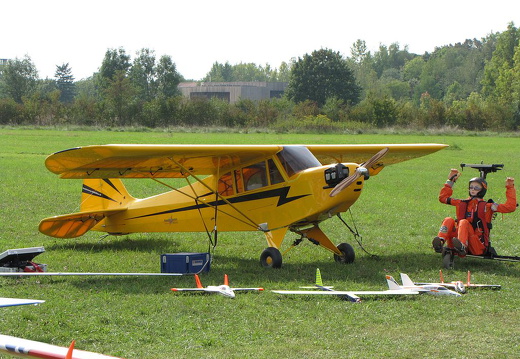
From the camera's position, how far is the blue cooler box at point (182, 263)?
33.3 feet

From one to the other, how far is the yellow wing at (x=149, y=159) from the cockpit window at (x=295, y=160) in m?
0.16

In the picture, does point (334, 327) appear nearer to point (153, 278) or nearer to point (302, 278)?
point (302, 278)

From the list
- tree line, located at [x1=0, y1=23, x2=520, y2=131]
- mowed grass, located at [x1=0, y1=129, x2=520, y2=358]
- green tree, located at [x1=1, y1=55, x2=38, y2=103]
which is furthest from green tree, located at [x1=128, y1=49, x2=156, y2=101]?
mowed grass, located at [x1=0, y1=129, x2=520, y2=358]

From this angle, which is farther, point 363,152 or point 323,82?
point 323,82

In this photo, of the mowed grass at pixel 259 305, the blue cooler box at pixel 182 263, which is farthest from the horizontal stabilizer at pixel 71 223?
the blue cooler box at pixel 182 263

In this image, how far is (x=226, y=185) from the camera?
39.0 ft

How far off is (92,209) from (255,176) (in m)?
3.81

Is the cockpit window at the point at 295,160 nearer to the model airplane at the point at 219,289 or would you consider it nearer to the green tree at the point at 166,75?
the model airplane at the point at 219,289

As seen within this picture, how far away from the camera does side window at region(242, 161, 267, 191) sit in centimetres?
1137

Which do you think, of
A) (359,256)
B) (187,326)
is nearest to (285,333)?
(187,326)

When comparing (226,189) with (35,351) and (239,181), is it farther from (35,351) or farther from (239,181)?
(35,351)

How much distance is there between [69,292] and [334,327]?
370cm

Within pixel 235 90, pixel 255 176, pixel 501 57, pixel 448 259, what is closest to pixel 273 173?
pixel 255 176

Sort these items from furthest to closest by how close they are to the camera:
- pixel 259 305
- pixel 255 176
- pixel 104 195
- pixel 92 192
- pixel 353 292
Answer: pixel 92 192, pixel 104 195, pixel 255 176, pixel 353 292, pixel 259 305
